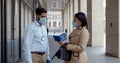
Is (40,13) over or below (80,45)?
over

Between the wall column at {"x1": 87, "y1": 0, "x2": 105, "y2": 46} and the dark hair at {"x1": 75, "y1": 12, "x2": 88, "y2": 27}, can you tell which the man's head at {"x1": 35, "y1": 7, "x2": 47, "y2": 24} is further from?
the wall column at {"x1": 87, "y1": 0, "x2": 105, "y2": 46}

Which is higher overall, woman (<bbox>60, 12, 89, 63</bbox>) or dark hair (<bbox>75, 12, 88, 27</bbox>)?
dark hair (<bbox>75, 12, 88, 27</bbox>)

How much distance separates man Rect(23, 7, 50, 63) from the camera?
16.1 ft

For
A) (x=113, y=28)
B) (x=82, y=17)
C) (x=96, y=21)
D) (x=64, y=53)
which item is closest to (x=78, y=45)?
(x=64, y=53)

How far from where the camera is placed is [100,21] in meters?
22.5

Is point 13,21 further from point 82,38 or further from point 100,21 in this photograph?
point 100,21

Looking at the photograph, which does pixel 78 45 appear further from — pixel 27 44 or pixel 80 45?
pixel 27 44

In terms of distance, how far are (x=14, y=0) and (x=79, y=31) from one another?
724 cm

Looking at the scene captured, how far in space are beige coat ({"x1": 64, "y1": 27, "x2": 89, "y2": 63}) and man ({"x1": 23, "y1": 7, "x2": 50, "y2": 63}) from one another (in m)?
0.67

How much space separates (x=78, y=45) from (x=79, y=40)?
8cm

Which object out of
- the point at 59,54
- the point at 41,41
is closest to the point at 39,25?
the point at 41,41

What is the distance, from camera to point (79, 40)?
459cm

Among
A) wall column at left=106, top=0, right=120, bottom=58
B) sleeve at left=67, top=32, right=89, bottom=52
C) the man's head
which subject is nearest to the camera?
sleeve at left=67, top=32, right=89, bottom=52

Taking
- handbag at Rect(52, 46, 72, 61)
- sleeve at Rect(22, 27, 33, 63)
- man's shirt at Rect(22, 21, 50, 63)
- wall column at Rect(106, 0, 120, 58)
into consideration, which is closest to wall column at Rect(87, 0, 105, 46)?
wall column at Rect(106, 0, 120, 58)
